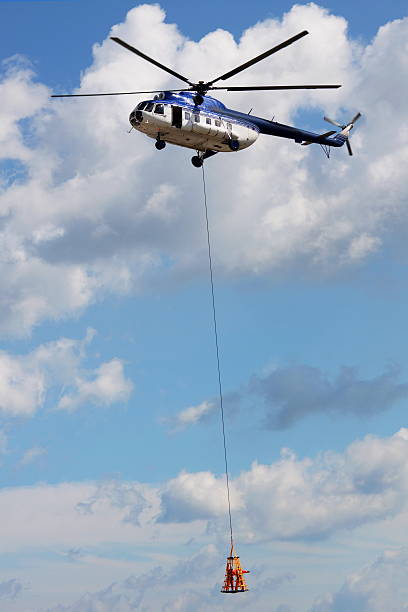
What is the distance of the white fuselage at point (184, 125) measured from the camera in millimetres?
65562

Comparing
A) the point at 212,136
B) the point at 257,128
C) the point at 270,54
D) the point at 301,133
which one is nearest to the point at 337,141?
the point at 301,133

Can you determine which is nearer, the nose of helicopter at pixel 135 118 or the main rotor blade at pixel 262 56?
the main rotor blade at pixel 262 56

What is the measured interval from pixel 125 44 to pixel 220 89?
375 inches

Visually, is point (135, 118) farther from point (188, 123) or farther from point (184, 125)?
point (188, 123)

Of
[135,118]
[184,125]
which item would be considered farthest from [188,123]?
[135,118]

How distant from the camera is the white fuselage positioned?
65.6 m

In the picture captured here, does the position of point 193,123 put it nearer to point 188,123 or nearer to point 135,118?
point 188,123

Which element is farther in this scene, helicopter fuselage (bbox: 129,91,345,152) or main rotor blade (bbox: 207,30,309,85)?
helicopter fuselage (bbox: 129,91,345,152)

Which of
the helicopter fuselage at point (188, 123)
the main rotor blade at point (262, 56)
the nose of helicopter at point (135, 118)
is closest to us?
the main rotor blade at point (262, 56)

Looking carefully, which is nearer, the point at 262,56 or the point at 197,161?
the point at 262,56

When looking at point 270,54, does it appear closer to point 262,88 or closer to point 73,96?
point 262,88

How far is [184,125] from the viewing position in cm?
6600

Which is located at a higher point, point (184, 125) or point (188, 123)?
point (188, 123)

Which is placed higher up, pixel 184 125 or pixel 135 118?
pixel 135 118
